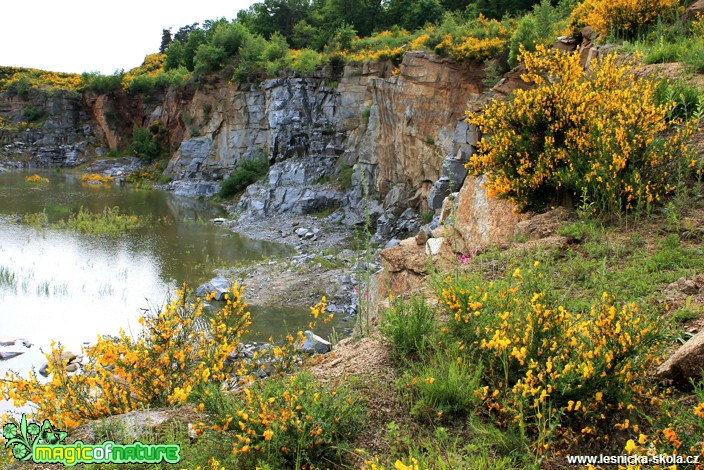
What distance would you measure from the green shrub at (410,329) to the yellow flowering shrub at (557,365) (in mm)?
333

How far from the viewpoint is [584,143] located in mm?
5340

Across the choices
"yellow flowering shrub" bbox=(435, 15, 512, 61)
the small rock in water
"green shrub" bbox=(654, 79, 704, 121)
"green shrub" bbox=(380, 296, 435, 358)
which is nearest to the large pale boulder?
"green shrub" bbox=(654, 79, 704, 121)

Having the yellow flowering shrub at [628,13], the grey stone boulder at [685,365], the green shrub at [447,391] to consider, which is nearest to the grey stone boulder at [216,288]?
the yellow flowering shrub at [628,13]

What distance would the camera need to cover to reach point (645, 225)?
4.65m

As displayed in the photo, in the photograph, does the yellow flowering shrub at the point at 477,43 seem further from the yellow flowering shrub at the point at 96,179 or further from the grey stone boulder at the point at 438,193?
the yellow flowering shrub at the point at 96,179

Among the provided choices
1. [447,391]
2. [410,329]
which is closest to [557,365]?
[447,391]

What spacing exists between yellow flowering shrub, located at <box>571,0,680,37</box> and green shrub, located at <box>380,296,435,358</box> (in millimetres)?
7304

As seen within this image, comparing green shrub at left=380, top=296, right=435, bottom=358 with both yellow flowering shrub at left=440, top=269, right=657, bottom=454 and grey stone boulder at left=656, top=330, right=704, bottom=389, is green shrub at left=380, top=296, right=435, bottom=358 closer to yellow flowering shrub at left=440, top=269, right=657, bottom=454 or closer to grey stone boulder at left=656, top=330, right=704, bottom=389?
yellow flowering shrub at left=440, top=269, right=657, bottom=454

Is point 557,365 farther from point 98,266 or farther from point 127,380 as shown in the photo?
point 98,266

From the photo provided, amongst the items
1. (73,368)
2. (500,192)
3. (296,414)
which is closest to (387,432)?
(296,414)

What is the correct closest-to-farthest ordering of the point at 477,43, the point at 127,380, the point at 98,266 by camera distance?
the point at 127,380, the point at 98,266, the point at 477,43

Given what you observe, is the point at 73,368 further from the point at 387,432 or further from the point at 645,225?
the point at 645,225

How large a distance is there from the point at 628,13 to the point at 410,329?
792 centimetres

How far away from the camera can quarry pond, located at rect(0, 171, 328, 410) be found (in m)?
10.7
